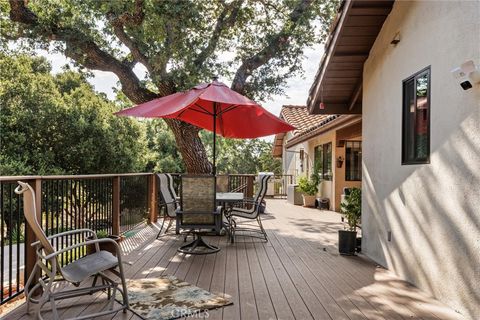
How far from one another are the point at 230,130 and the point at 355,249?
293cm

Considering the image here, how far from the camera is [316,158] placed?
41.0ft

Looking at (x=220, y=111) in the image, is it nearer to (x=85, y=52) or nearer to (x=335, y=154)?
(x=85, y=52)

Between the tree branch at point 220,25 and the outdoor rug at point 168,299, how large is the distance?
556 centimetres

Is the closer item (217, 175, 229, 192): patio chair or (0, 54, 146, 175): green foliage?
(217, 175, 229, 192): patio chair

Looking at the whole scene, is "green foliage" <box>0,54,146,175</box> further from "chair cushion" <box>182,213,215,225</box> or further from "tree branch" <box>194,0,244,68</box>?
"chair cushion" <box>182,213,215,225</box>

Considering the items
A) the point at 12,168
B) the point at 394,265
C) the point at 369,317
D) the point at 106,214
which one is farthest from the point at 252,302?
the point at 12,168

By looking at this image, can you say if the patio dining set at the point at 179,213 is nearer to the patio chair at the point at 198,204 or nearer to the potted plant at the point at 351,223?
the patio chair at the point at 198,204

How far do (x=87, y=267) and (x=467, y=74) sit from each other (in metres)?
3.34

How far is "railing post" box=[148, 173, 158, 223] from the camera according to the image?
7.53 m

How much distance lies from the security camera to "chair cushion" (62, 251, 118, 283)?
3162 mm

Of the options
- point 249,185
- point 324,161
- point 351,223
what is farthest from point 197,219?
point 324,161

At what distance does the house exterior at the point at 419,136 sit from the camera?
2961 mm

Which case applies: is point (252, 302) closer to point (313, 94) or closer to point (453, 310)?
point (453, 310)

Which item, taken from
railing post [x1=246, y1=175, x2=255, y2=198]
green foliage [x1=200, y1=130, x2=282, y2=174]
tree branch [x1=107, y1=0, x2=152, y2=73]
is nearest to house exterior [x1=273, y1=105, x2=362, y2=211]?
railing post [x1=246, y1=175, x2=255, y2=198]
